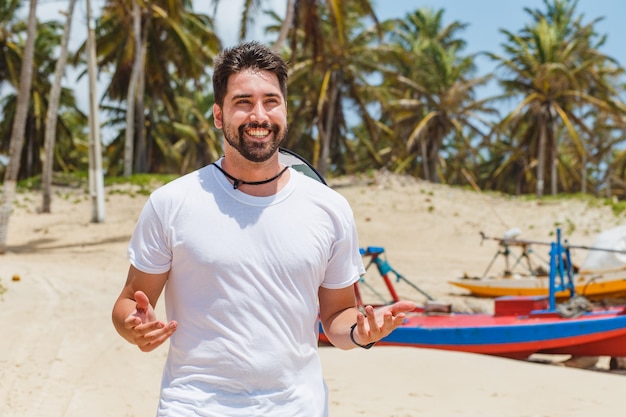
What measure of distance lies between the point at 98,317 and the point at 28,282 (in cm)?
229

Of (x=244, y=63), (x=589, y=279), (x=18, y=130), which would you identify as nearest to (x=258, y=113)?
(x=244, y=63)

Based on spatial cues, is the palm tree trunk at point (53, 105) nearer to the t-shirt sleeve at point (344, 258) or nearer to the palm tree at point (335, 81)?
the palm tree at point (335, 81)

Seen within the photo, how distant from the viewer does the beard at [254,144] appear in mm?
2172

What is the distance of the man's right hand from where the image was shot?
1961 mm

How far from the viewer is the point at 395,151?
36906mm

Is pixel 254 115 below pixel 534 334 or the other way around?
the other way around

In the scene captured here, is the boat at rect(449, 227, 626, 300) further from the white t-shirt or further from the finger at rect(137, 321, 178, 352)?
the finger at rect(137, 321, 178, 352)

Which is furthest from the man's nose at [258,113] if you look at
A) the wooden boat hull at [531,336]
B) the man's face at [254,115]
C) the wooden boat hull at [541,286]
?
the wooden boat hull at [541,286]

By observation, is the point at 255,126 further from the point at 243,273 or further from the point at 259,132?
the point at 243,273

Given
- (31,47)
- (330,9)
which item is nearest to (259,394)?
(31,47)

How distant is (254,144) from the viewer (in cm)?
218

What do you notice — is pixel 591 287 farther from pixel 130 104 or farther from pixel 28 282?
pixel 130 104

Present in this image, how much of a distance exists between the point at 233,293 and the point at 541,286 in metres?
12.7

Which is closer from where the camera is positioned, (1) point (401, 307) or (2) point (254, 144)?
(1) point (401, 307)
